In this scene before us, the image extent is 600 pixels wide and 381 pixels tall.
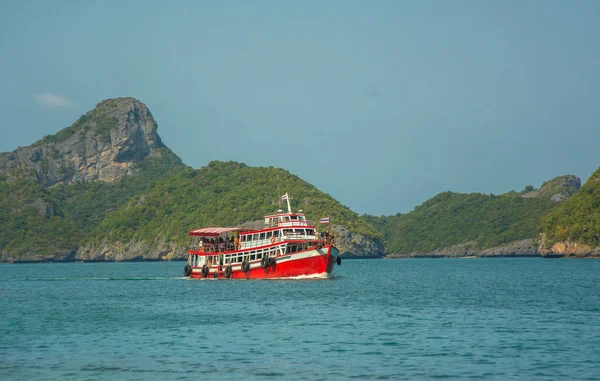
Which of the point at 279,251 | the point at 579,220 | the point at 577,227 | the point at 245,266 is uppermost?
the point at 579,220

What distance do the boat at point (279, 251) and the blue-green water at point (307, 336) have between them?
40.0 feet

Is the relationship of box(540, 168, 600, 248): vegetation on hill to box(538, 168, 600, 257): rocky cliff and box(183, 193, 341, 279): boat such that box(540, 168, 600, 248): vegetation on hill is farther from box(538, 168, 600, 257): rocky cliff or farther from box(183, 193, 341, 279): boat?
box(183, 193, 341, 279): boat

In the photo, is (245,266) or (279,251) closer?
(279,251)

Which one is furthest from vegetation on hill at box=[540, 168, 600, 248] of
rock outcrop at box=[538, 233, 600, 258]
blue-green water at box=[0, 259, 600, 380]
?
blue-green water at box=[0, 259, 600, 380]

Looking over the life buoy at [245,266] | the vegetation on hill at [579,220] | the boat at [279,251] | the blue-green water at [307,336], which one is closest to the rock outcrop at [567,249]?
the vegetation on hill at [579,220]

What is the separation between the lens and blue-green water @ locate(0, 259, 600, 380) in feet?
98.7

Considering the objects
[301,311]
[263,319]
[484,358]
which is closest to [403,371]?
[484,358]

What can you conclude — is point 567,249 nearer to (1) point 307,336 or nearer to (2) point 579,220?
(2) point 579,220

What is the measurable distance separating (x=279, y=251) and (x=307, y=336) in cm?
4197

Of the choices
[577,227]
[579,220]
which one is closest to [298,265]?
[577,227]

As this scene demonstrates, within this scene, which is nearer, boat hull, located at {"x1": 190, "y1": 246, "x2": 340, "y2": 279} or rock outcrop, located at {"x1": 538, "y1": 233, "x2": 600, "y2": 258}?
boat hull, located at {"x1": 190, "y1": 246, "x2": 340, "y2": 279}

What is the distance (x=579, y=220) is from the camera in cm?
17750

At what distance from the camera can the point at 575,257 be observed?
184 m

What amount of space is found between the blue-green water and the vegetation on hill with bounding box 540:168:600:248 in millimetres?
113677
